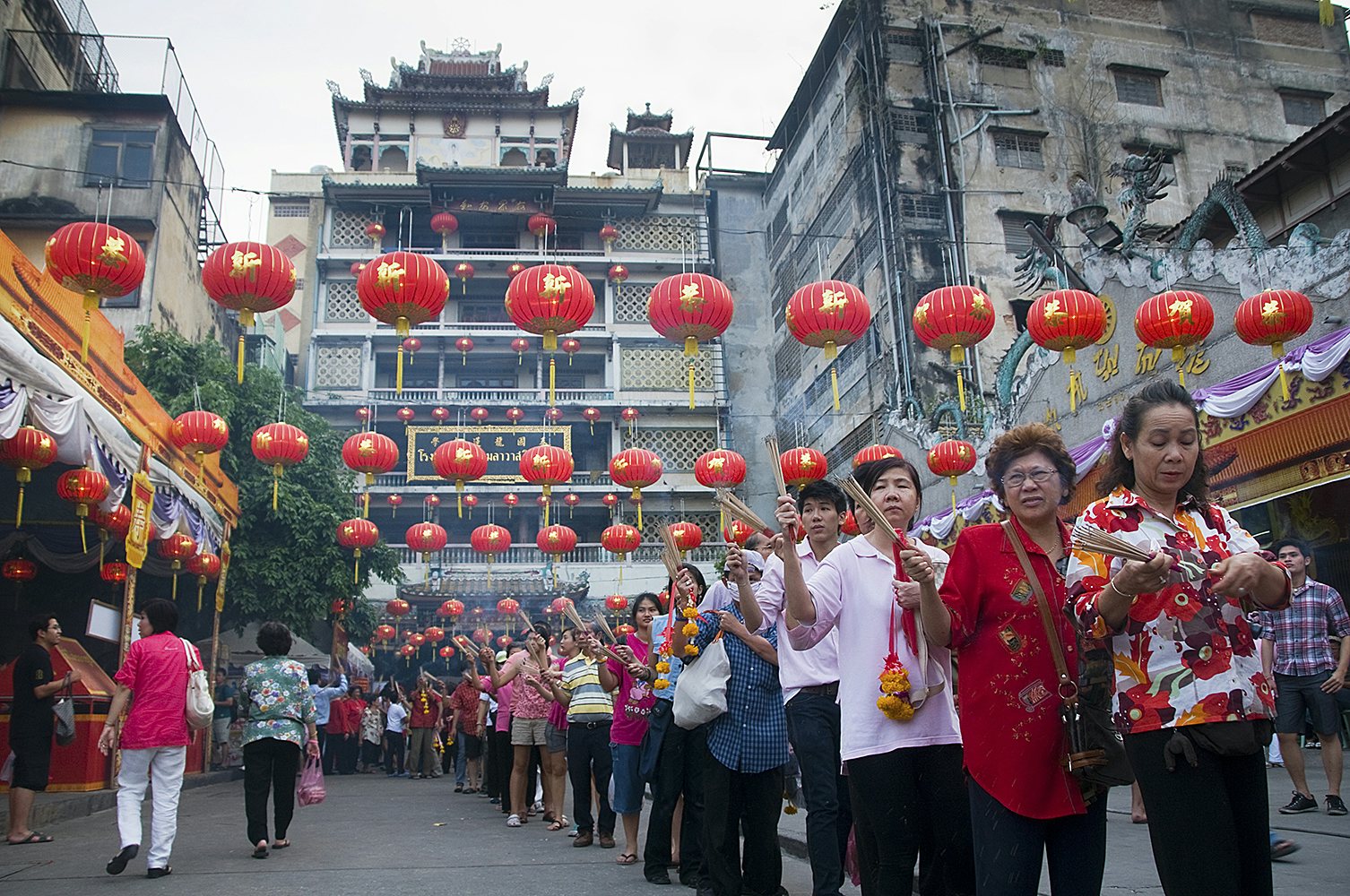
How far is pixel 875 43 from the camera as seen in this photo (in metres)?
25.1

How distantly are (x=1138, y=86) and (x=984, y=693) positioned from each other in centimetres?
2767

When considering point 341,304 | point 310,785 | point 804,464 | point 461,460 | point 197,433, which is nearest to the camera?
point 310,785

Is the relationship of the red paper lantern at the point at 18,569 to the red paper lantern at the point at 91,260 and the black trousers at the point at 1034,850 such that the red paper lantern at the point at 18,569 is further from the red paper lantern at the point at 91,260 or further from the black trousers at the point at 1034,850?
the black trousers at the point at 1034,850

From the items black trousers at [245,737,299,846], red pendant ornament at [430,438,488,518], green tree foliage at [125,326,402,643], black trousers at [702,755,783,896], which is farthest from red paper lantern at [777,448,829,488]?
black trousers at [702,755,783,896]

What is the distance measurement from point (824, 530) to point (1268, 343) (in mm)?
7561

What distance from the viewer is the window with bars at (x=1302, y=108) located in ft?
87.2

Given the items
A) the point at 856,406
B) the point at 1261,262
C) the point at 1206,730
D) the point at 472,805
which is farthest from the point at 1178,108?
the point at 1206,730

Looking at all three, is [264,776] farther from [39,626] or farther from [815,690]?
[815,690]

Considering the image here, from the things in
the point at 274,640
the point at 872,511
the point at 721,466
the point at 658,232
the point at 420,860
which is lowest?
the point at 420,860

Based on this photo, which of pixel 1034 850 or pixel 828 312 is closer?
pixel 1034 850

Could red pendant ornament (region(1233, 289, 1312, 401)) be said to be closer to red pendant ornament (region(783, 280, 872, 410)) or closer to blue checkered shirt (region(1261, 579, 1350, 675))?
red pendant ornament (region(783, 280, 872, 410))

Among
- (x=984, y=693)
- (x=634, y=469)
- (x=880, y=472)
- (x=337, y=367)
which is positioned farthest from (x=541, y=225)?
(x=984, y=693)

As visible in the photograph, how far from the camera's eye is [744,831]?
454 cm

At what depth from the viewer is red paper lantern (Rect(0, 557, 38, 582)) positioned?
1286 cm
